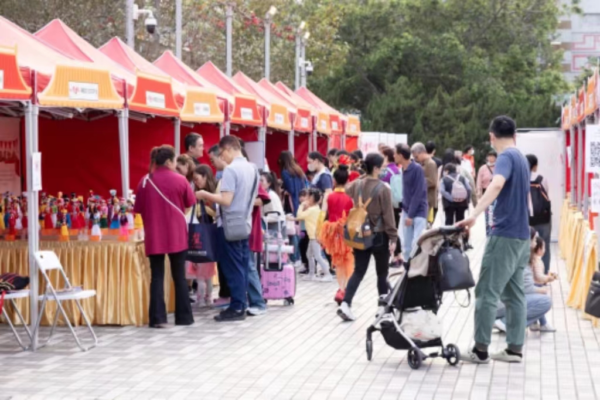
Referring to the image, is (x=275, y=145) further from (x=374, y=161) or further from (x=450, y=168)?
(x=374, y=161)

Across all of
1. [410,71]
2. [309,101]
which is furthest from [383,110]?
[309,101]

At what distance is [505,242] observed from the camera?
343 inches

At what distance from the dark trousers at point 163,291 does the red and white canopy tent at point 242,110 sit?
4.81 m

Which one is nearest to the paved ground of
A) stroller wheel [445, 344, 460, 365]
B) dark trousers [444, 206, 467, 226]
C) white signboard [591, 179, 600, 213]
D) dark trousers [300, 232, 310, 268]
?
stroller wheel [445, 344, 460, 365]

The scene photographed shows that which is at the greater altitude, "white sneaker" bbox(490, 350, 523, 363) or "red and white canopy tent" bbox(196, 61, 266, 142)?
"red and white canopy tent" bbox(196, 61, 266, 142)

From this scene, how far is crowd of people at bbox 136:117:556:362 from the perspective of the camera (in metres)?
8.75

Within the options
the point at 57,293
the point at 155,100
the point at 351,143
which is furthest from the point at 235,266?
the point at 351,143

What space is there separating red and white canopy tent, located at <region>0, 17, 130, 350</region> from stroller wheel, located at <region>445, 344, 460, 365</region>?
3391 mm

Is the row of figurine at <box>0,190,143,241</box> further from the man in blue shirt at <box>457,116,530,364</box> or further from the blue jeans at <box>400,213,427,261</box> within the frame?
the blue jeans at <box>400,213,427,261</box>

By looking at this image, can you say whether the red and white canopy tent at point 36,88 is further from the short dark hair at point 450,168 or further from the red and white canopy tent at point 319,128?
the red and white canopy tent at point 319,128

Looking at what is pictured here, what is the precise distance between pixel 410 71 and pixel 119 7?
21219 mm

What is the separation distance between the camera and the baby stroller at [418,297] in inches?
344

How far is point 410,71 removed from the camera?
181 ft

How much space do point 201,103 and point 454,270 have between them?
6.30m
